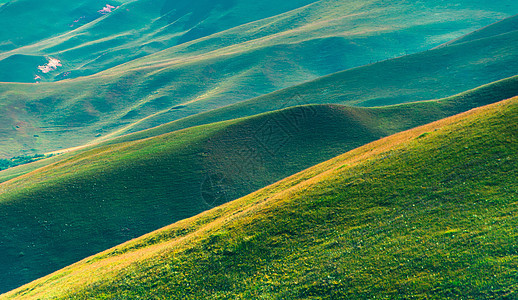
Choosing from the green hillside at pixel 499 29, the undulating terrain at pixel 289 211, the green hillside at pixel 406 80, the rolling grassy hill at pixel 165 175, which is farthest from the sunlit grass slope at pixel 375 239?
the green hillside at pixel 499 29

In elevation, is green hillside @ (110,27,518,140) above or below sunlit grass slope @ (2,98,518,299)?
below

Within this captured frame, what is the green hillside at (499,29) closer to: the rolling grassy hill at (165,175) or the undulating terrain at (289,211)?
the undulating terrain at (289,211)

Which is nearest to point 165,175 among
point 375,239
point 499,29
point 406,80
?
point 375,239

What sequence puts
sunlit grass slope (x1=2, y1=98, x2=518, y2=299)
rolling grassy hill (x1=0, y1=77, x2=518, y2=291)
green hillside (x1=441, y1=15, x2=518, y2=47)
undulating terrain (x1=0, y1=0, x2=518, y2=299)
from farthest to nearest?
green hillside (x1=441, y1=15, x2=518, y2=47) → rolling grassy hill (x1=0, y1=77, x2=518, y2=291) → undulating terrain (x1=0, y1=0, x2=518, y2=299) → sunlit grass slope (x1=2, y1=98, x2=518, y2=299)

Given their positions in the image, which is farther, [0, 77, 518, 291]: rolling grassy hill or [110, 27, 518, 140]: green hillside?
[110, 27, 518, 140]: green hillside

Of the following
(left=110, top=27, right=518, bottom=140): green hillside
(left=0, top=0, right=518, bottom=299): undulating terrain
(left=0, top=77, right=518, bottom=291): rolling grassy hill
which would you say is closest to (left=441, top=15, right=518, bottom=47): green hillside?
(left=110, top=27, right=518, bottom=140): green hillside

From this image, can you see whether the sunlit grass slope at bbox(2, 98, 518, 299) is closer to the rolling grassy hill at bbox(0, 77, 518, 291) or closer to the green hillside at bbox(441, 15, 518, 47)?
the rolling grassy hill at bbox(0, 77, 518, 291)

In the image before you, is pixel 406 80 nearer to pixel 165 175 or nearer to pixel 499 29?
pixel 499 29

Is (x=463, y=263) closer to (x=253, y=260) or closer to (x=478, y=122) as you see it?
(x=253, y=260)

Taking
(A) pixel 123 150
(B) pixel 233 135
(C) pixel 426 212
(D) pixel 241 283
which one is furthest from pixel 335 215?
(A) pixel 123 150
